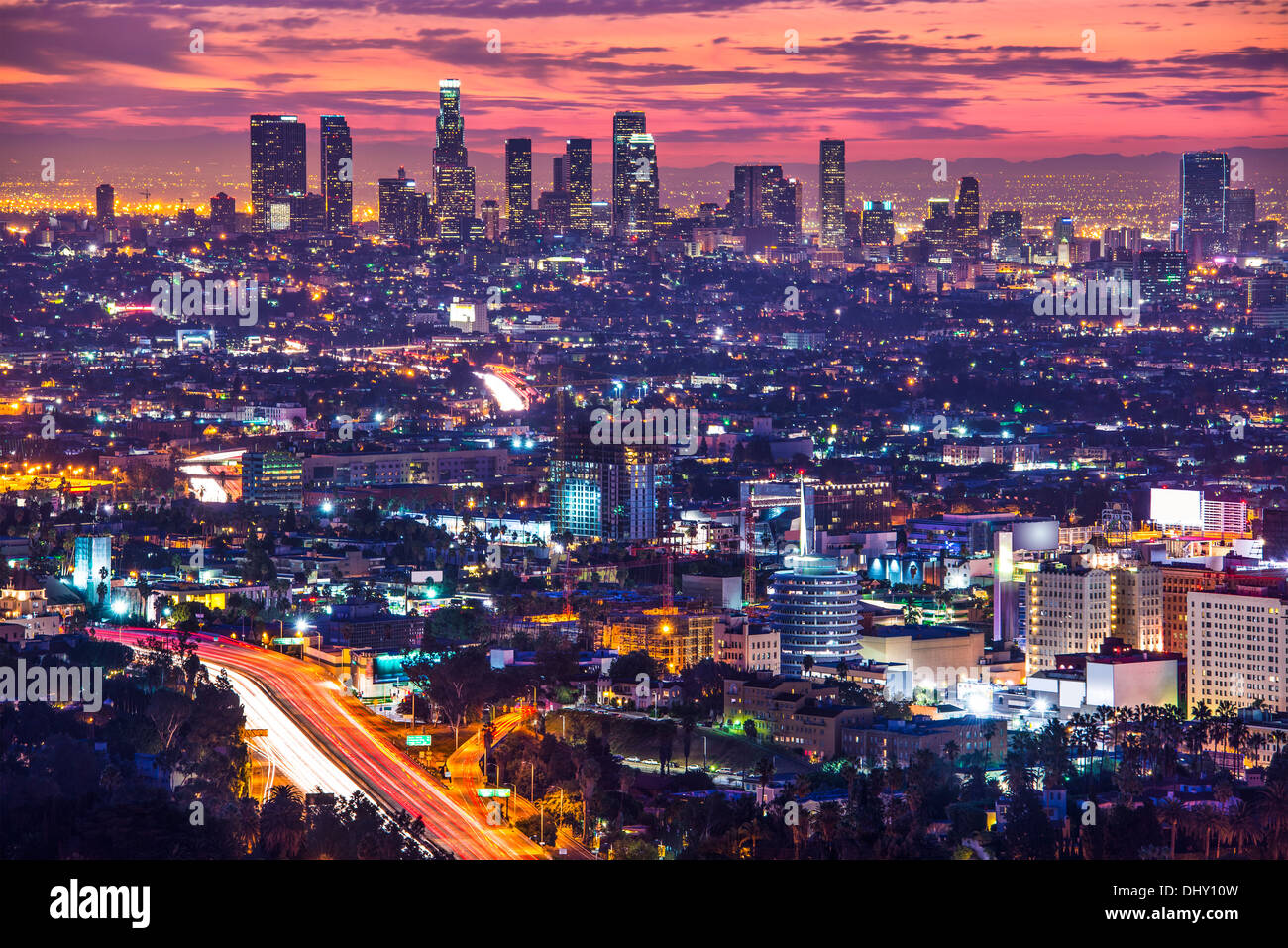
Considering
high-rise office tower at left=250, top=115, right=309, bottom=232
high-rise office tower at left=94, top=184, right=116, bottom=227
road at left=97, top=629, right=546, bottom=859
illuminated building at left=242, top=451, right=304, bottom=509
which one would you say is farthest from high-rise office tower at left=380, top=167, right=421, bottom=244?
road at left=97, top=629, right=546, bottom=859

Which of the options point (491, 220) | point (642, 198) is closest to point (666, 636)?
point (491, 220)

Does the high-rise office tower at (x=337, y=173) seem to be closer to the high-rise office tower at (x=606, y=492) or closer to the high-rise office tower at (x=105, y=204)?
the high-rise office tower at (x=105, y=204)

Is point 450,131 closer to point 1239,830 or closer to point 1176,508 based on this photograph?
point 1176,508

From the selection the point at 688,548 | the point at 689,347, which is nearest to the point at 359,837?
the point at 688,548

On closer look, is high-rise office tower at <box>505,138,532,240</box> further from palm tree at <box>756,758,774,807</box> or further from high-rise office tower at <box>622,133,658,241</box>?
palm tree at <box>756,758,774,807</box>
